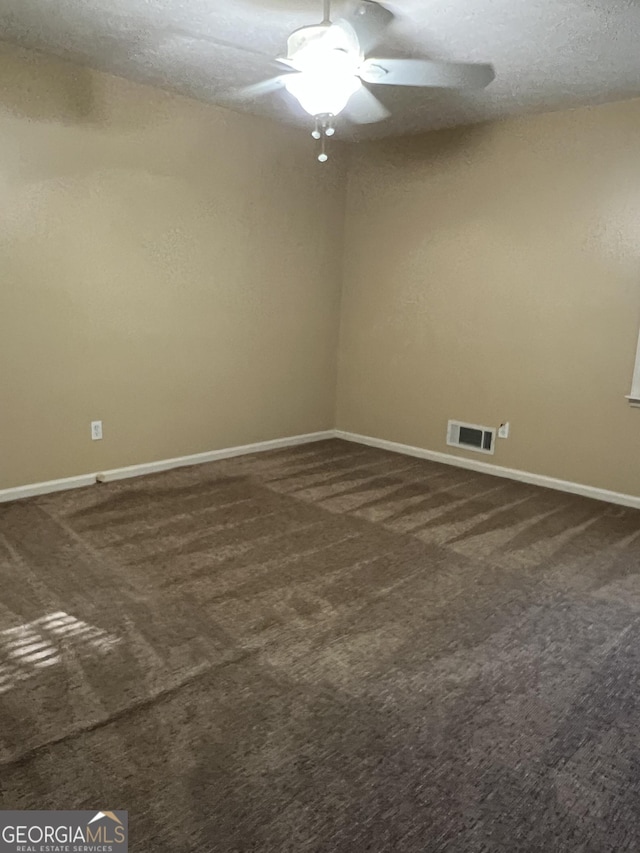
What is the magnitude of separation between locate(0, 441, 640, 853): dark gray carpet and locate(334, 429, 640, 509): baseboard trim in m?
0.31

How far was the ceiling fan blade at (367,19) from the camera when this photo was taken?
2410 mm

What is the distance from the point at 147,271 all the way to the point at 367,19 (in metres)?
2.06

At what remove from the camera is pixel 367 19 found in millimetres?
2508

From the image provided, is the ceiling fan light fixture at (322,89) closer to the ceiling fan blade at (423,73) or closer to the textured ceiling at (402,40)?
the ceiling fan blade at (423,73)

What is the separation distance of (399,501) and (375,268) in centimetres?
207

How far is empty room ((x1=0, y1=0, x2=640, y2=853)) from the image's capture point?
1669 millimetres

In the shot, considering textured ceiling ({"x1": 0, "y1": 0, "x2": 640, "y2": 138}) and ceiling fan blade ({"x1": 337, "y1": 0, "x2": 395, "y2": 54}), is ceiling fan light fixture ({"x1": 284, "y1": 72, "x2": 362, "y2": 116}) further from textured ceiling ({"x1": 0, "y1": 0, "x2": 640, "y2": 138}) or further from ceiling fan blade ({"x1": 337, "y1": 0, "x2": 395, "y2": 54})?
textured ceiling ({"x1": 0, "y1": 0, "x2": 640, "y2": 138})

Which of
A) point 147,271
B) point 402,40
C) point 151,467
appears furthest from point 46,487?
point 402,40

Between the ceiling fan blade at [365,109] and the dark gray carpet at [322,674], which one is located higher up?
the ceiling fan blade at [365,109]

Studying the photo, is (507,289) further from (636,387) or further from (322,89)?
(322,89)

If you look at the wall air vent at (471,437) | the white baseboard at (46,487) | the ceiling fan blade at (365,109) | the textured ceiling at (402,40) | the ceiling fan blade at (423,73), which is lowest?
the white baseboard at (46,487)

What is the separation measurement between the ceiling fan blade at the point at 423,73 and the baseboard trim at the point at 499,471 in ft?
8.00

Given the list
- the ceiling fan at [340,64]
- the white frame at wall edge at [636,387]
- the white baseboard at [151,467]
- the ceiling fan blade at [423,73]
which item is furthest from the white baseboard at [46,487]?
the white frame at wall edge at [636,387]

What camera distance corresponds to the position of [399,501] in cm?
385
